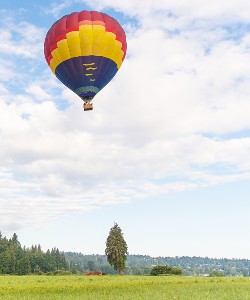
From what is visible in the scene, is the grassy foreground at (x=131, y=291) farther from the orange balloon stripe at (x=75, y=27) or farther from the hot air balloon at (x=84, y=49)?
the orange balloon stripe at (x=75, y=27)

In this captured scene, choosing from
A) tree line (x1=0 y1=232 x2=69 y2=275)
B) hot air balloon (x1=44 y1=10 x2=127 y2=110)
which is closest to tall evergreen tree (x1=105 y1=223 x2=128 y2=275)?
tree line (x1=0 y1=232 x2=69 y2=275)

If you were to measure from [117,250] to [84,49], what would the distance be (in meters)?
67.5

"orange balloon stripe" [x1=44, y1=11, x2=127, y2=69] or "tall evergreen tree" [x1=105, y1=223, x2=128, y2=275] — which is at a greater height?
"orange balloon stripe" [x1=44, y1=11, x2=127, y2=69]

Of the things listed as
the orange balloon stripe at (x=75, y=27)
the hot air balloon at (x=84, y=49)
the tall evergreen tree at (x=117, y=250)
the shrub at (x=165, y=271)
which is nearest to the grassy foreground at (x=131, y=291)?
the hot air balloon at (x=84, y=49)

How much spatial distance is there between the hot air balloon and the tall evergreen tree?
63.5 meters

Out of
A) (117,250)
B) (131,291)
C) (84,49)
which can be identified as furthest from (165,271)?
(84,49)

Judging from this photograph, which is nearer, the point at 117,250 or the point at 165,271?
the point at 165,271

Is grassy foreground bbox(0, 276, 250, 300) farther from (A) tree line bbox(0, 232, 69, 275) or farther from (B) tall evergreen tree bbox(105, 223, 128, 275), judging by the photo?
(A) tree line bbox(0, 232, 69, 275)

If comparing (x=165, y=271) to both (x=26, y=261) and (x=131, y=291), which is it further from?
(x=26, y=261)

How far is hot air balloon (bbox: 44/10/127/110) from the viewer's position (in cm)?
3906

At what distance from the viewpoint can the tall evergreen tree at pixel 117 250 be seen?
99125 mm

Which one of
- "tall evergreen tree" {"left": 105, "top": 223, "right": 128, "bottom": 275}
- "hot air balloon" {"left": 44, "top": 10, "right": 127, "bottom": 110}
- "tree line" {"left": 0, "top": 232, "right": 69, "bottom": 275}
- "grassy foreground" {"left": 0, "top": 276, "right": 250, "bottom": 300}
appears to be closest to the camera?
"grassy foreground" {"left": 0, "top": 276, "right": 250, "bottom": 300}

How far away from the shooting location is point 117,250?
9875 cm

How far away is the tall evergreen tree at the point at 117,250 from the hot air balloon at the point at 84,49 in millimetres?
63516
